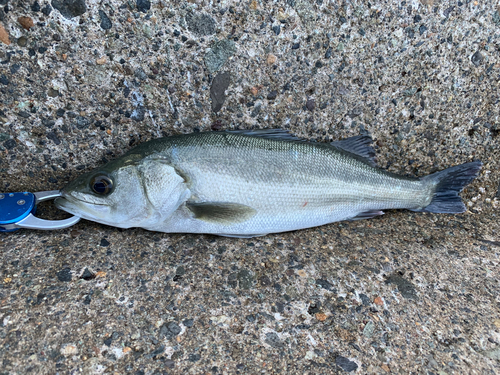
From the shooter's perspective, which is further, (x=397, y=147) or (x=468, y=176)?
(x=397, y=147)

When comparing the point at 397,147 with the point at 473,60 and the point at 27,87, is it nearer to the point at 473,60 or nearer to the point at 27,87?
the point at 473,60

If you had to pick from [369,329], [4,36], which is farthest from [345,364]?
[4,36]

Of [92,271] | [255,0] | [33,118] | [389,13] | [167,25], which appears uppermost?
[389,13]

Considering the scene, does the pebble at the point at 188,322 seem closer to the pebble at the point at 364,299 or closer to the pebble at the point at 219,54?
the pebble at the point at 364,299

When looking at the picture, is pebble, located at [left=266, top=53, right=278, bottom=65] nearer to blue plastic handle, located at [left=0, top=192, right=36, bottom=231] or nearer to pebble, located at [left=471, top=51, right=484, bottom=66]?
pebble, located at [left=471, top=51, right=484, bottom=66]

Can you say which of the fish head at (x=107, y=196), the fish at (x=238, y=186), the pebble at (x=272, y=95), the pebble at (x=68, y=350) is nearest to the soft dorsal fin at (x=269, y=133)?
the fish at (x=238, y=186)

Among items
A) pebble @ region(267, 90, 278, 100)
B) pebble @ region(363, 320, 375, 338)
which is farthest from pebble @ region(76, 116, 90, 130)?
pebble @ region(363, 320, 375, 338)

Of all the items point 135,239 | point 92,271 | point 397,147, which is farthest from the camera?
point 397,147

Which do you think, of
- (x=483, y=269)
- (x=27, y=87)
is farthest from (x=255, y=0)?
(x=483, y=269)

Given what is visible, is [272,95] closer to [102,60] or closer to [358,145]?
[358,145]
